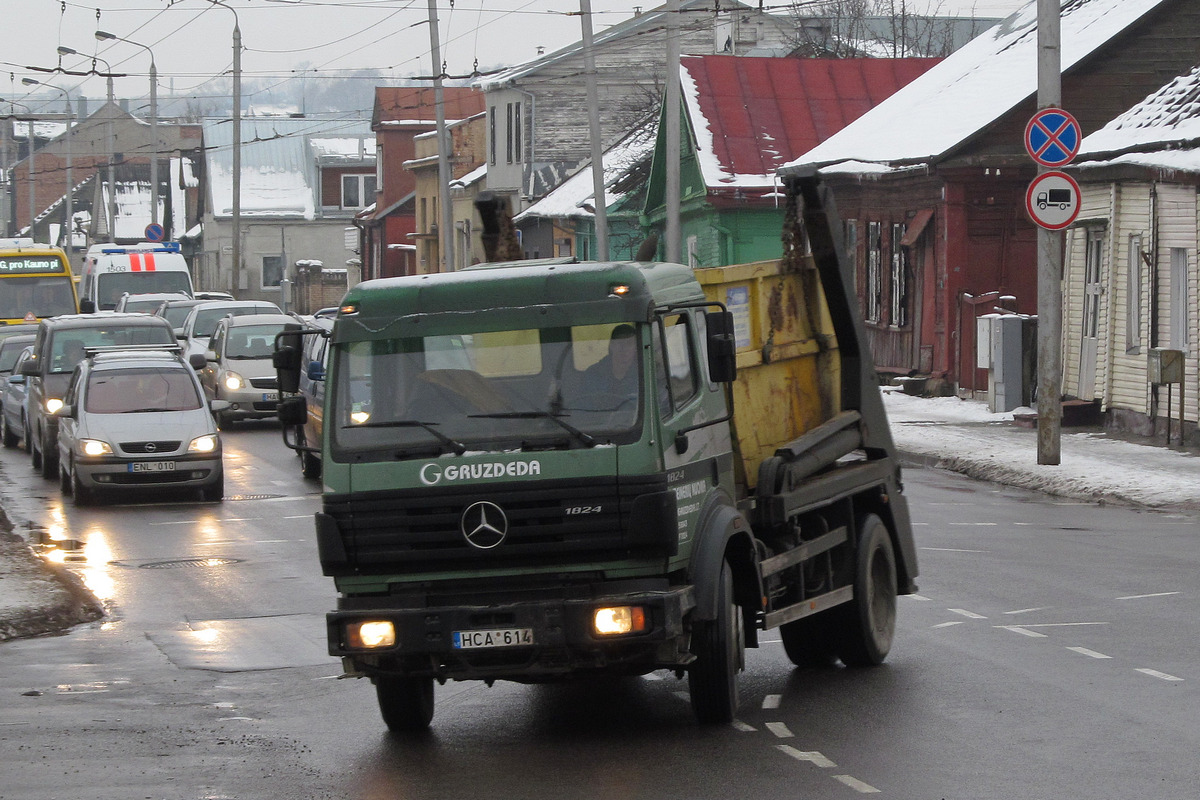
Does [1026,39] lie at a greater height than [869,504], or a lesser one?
greater

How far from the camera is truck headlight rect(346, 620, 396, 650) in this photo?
26.9 feet

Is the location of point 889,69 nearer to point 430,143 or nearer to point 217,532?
point 430,143

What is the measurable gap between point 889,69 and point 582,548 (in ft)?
138

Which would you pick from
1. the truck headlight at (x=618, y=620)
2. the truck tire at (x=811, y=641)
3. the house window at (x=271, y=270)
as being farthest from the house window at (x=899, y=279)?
the house window at (x=271, y=270)

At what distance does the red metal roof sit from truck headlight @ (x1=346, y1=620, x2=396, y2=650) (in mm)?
35396

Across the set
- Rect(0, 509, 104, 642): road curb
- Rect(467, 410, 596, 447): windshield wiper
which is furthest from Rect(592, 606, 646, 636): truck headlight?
Rect(0, 509, 104, 642): road curb

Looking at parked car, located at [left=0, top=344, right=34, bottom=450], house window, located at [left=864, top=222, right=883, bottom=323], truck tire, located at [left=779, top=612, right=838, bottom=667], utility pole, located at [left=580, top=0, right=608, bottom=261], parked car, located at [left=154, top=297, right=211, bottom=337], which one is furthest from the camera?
parked car, located at [left=154, top=297, right=211, bottom=337]

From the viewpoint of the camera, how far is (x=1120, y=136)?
26172mm

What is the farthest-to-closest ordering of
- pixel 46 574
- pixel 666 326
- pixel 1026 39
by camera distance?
pixel 1026 39, pixel 46 574, pixel 666 326

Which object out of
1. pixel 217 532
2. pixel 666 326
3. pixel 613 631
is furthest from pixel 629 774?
pixel 217 532

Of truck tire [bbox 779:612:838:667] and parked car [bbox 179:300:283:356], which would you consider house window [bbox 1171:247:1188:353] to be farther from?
parked car [bbox 179:300:283:356]

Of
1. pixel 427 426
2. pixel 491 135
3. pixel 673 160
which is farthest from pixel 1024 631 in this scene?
pixel 491 135

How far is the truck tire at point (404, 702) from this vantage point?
29.0 feet

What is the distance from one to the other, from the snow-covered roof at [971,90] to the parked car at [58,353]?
1296 centimetres
